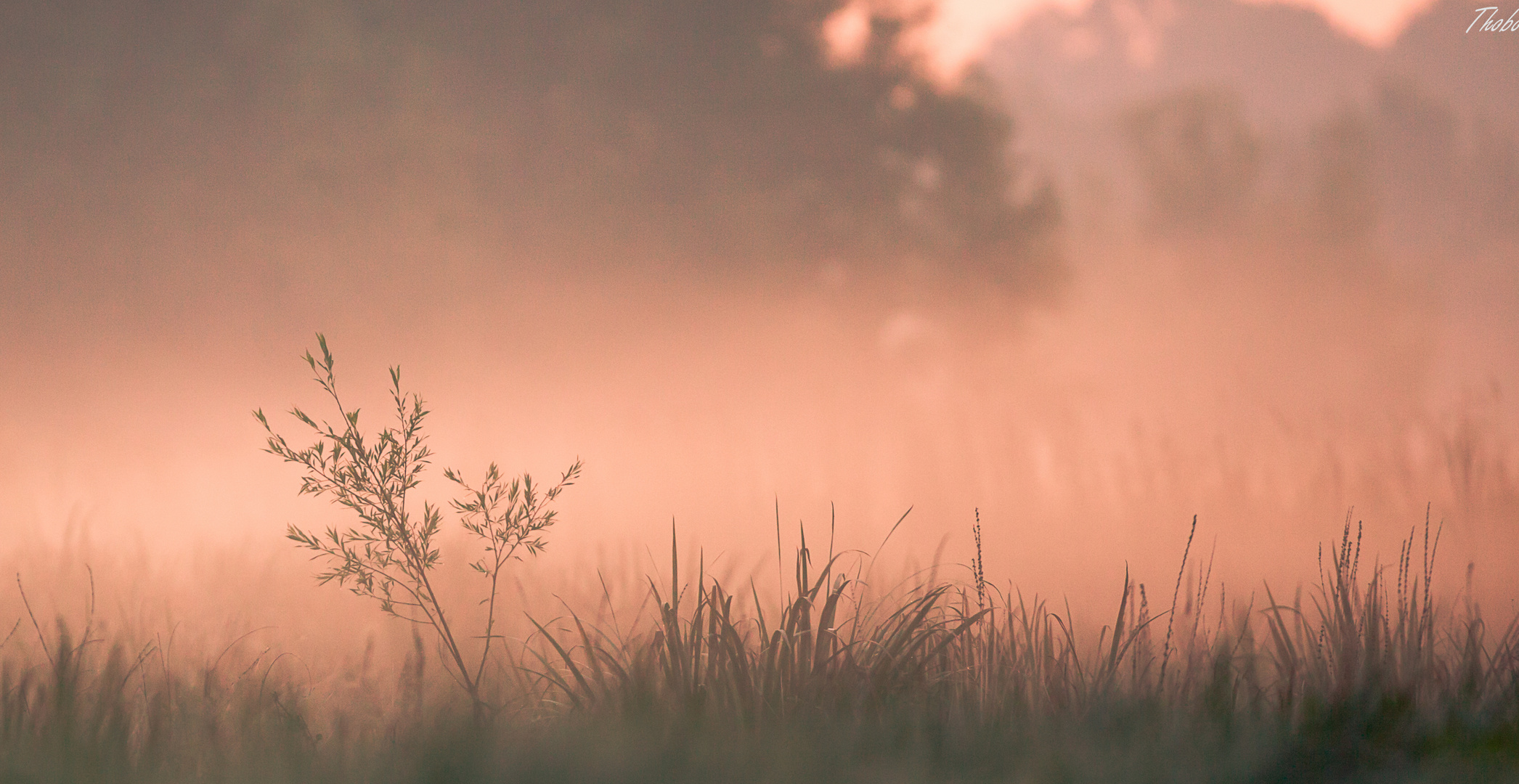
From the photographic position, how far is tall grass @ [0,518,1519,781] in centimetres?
325

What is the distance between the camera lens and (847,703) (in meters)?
3.95

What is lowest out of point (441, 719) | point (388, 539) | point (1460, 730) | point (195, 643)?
point (1460, 730)

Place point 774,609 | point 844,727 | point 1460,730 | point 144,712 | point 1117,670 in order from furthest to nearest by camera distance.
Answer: point 774,609, point 1117,670, point 144,712, point 1460,730, point 844,727

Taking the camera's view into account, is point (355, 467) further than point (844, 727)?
Yes

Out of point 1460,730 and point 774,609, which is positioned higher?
point 774,609

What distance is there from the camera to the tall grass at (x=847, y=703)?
3.25 m

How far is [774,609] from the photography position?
4965 mm

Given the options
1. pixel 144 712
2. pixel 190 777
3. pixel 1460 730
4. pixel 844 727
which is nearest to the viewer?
pixel 190 777

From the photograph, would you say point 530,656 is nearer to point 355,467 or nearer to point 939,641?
point 355,467

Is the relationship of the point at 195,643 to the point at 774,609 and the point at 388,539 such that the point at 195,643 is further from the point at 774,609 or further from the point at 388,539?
the point at 774,609

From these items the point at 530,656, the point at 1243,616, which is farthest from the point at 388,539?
the point at 1243,616

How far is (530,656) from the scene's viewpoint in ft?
15.4

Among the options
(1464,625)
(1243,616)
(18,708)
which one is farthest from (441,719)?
(1464,625)

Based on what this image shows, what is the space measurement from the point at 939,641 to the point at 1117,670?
39.6 inches
